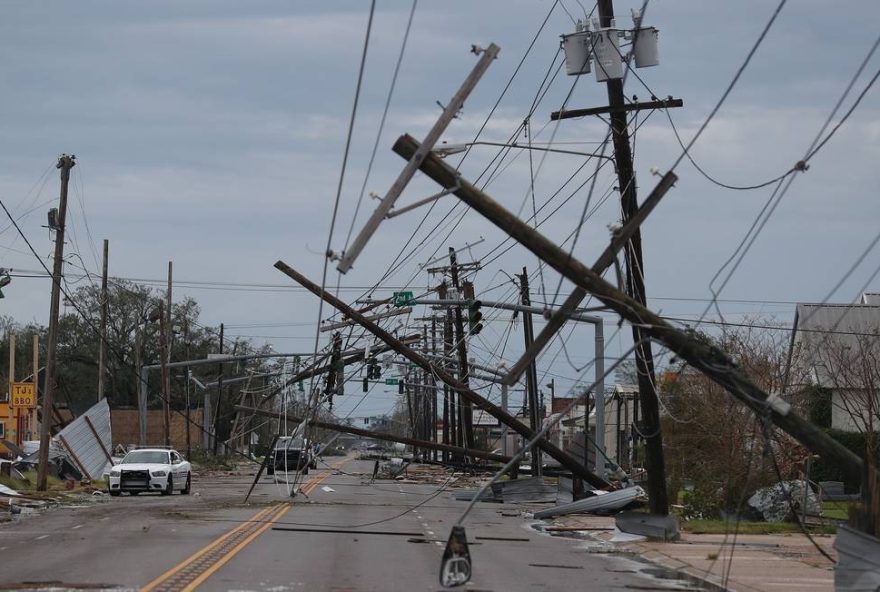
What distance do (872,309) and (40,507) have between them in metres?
36.7

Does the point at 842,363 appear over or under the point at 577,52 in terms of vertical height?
under

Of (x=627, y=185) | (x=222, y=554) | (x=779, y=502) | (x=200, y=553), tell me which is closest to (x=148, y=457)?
(x=779, y=502)

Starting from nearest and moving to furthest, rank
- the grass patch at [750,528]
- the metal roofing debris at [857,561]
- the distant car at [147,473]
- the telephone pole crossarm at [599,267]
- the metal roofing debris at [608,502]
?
the metal roofing debris at [857,561] < the telephone pole crossarm at [599,267] < the grass patch at [750,528] < the metal roofing debris at [608,502] < the distant car at [147,473]

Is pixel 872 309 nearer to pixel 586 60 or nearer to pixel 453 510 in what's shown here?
pixel 453 510

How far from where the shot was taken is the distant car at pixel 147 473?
41.3 meters

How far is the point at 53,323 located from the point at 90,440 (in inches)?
461

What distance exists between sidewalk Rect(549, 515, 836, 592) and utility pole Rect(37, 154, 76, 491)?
18.6m

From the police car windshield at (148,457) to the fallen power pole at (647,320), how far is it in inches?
1217

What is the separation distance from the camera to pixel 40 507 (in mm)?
33250

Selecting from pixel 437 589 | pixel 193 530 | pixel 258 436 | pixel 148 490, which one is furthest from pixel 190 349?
pixel 437 589

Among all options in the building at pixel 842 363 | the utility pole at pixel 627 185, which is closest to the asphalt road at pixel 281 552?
the utility pole at pixel 627 185

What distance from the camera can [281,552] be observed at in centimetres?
2017

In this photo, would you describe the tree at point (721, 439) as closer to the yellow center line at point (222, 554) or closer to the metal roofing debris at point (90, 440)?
the yellow center line at point (222, 554)

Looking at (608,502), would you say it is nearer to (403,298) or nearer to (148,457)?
(403,298)
